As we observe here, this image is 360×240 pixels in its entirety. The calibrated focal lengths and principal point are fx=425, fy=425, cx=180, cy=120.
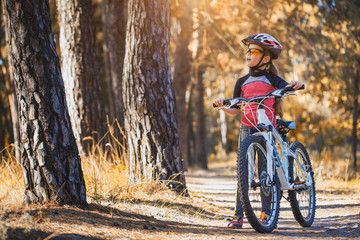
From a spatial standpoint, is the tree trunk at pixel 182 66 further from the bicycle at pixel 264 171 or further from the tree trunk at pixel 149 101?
the bicycle at pixel 264 171

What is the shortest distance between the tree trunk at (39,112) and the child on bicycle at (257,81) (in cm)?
163

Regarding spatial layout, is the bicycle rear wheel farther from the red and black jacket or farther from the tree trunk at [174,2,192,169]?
the tree trunk at [174,2,192,169]

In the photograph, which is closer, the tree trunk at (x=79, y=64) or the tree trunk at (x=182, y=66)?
the tree trunk at (x=79, y=64)

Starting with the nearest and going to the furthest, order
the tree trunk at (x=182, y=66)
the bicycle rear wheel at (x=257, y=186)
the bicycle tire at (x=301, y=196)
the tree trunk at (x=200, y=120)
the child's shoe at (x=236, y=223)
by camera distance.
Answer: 1. the bicycle rear wheel at (x=257, y=186)
2. the child's shoe at (x=236, y=223)
3. the bicycle tire at (x=301, y=196)
4. the tree trunk at (x=182, y=66)
5. the tree trunk at (x=200, y=120)

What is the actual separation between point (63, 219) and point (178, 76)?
9084 millimetres

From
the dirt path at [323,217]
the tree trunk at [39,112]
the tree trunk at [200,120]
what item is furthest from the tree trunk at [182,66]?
the tree trunk at [39,112]

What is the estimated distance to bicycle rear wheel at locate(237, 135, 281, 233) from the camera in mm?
3893

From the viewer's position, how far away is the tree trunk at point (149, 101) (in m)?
5.76

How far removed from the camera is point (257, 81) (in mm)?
4598

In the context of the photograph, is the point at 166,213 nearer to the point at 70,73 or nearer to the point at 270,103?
the point at 270,103

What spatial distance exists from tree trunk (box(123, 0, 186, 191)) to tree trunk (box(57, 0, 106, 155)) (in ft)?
6.56

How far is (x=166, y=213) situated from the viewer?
195 inches

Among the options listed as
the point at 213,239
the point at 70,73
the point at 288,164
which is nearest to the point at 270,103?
the point at 288,164

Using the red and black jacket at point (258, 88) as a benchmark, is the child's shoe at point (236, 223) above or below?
below
